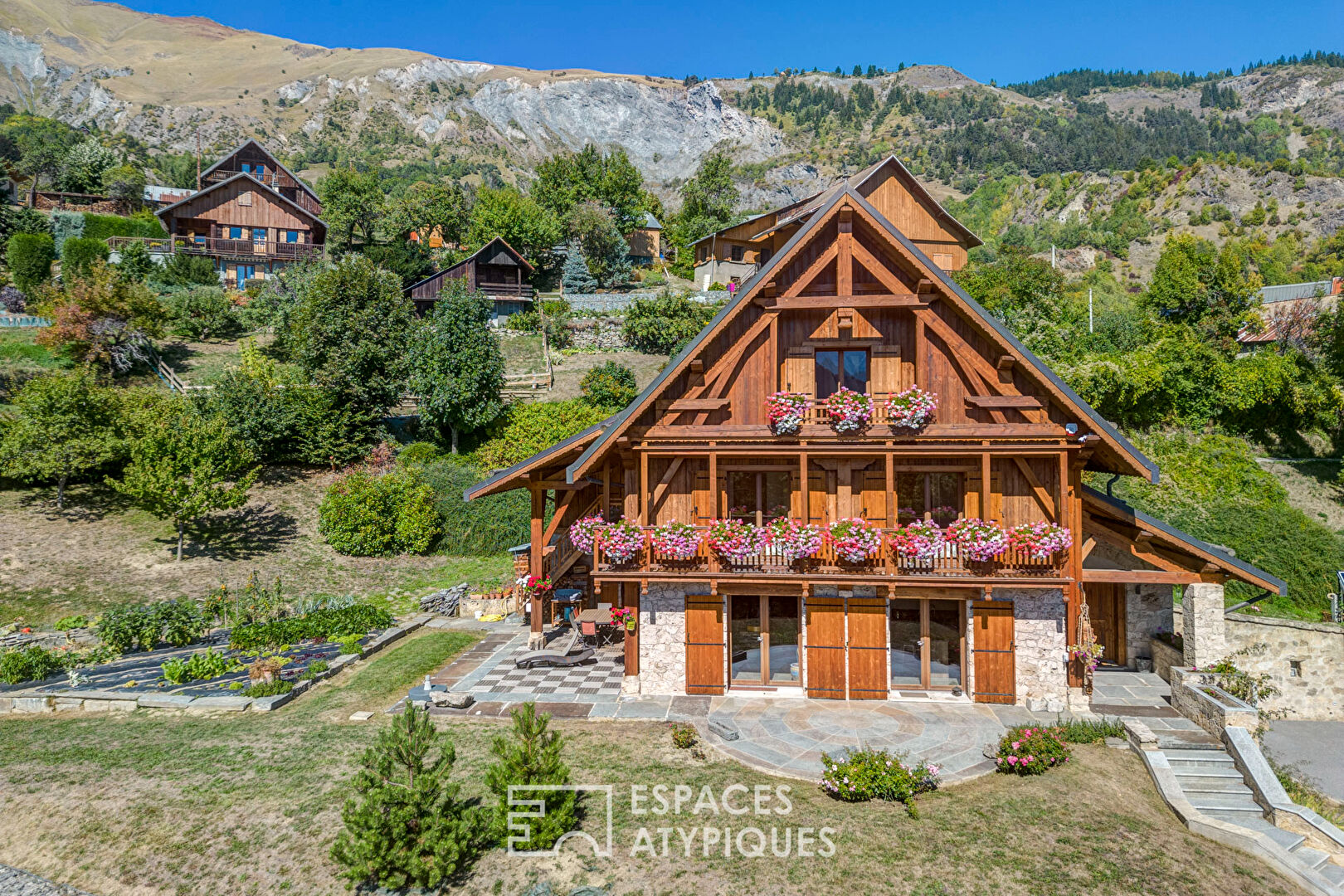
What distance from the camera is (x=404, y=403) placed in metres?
42.5

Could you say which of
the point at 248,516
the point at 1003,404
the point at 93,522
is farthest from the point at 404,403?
the point at 1003,404

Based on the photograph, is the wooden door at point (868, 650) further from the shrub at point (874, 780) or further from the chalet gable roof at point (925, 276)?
the chalet gable roof at point (925, 276)

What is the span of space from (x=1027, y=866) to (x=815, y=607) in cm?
686

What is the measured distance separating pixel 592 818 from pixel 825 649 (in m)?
7.07

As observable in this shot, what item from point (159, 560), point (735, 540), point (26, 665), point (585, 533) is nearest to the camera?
point (735, 540)

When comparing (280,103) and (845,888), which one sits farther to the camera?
(280,103)

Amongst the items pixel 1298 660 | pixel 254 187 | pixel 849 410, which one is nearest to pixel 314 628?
pixel 849 410

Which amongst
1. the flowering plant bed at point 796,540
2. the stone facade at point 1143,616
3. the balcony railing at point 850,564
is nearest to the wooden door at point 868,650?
the balcony railing at point 850,564

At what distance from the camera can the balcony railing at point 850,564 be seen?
15023 mm

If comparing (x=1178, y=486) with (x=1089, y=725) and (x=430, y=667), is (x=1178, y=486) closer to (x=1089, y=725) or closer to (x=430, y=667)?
(x=1089, y=725)

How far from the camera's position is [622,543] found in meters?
15.9

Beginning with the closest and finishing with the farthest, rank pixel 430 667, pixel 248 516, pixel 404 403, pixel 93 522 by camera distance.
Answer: pixel 430 667
pixel 93 522
pixel 248 516
pixel 404 403

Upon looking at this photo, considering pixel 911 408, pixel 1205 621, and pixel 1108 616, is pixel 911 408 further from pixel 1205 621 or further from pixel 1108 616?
pixel 1108 616

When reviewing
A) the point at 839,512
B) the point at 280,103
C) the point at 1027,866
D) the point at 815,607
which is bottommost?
the point at 1027,866
